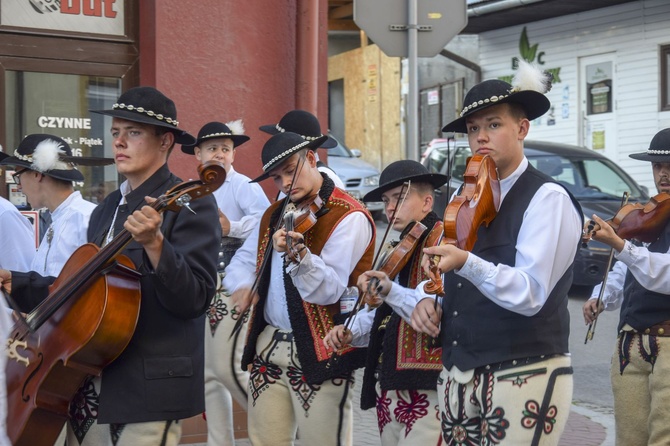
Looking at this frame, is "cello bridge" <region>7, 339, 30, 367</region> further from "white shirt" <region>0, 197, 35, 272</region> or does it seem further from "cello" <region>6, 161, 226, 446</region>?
"white shirt" <region>0, 197, 35, 272</region>

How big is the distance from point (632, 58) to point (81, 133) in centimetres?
1581

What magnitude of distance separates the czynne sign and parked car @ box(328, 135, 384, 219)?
1257 centimetres

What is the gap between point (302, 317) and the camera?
529cm

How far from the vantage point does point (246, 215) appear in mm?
7547

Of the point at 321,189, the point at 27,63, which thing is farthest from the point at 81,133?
the point at 321,189

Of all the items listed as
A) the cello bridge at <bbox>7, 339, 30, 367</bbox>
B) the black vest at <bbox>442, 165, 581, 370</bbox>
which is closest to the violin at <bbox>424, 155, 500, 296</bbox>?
the black vest at <bbox>442, 165, 581, 370</bbox>

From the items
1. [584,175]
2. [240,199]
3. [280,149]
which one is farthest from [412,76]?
[584,175]

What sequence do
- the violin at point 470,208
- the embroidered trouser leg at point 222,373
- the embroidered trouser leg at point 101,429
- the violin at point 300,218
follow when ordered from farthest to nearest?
1. the embroidered trouser leg at point 222,373
2. the violin at point 300,218
3. the embroidered trouser leg at point 101,429
4. the violin at point 470,208

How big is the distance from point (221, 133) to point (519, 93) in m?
3.48

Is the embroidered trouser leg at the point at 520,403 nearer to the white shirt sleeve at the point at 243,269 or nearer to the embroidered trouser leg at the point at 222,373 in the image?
the white shirt sleeve at the point at 243,269

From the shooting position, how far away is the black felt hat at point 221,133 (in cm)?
734

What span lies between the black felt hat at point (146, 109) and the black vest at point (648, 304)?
2.67 meters

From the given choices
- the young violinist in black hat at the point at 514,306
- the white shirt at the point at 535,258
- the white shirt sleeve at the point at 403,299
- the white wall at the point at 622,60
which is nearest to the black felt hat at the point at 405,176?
the white shirt sleeve at the point at 403,299

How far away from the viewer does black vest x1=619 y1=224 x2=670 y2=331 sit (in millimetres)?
5719
